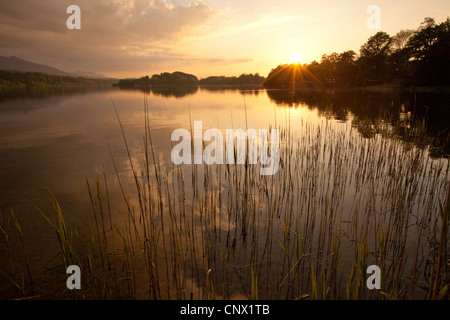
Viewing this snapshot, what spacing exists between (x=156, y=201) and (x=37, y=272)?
Result: 2572 mm

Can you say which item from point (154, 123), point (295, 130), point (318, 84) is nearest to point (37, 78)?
point (318, 84)

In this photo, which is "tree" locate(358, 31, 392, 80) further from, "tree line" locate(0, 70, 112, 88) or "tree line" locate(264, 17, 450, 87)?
"tree line" locate(0, 70, 112, 88)

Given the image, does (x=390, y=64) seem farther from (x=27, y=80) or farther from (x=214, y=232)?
(x=27, y=80)

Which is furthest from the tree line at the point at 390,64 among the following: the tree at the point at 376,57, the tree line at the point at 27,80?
the tree line at the point at 27,80

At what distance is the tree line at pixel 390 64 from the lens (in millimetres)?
39281

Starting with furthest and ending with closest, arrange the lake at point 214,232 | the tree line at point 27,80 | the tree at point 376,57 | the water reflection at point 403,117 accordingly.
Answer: the tree line at point 27,80 < the tree at point 376,57 < the water reflection at point 403,117 < the lake at point 214,232

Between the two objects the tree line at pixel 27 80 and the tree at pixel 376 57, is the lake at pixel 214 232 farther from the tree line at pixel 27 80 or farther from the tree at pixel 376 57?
the tree line at pixel 27 80

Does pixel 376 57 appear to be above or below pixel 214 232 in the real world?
above

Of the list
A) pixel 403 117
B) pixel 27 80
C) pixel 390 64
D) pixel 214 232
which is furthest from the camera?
pixel 27 80

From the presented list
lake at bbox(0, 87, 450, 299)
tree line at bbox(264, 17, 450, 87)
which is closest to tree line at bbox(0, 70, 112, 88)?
tree line at bbox(264, 17, 450, 87)

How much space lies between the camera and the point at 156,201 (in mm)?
5824

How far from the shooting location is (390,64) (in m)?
61.0

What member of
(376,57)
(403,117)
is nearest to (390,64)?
(376,57)
